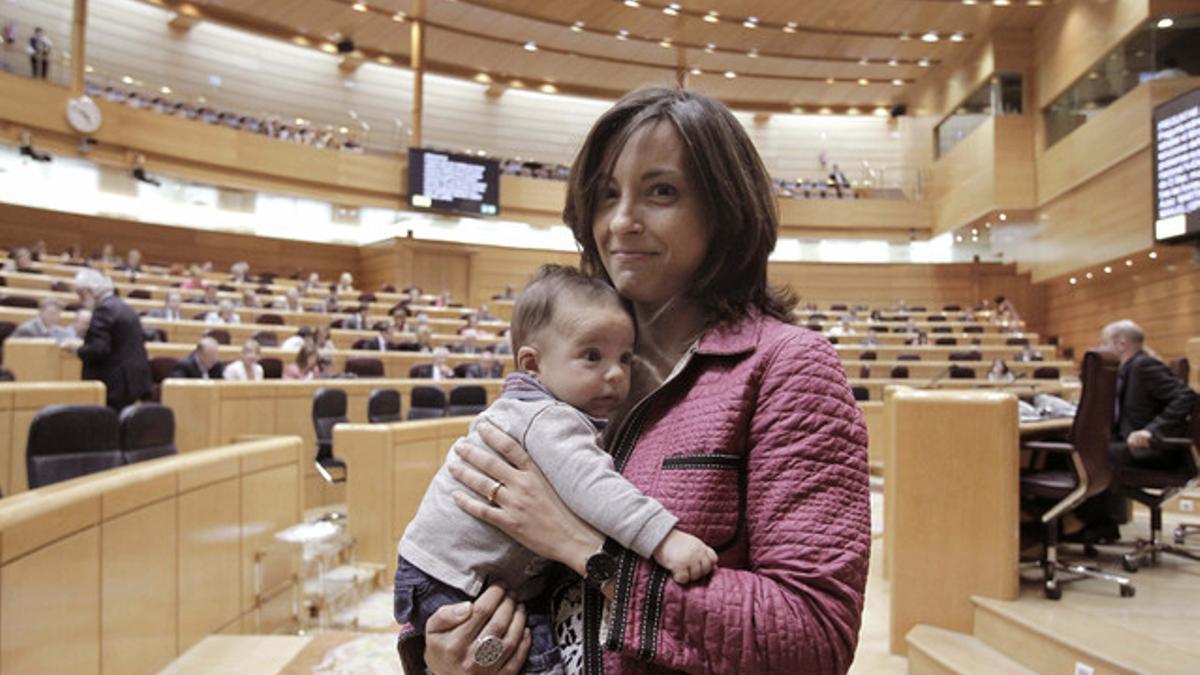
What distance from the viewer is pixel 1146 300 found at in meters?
12.0

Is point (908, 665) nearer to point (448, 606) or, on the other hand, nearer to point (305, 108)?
point (448, 606)

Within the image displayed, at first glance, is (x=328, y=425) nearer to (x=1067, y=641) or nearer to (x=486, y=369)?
(x=486, y=369)

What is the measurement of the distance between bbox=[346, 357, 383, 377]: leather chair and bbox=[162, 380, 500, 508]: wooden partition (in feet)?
2.19

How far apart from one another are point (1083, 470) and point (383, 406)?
4.12 m

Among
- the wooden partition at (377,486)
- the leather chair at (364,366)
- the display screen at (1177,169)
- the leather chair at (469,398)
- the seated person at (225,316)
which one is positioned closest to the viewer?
the wooden partition at (377,486)

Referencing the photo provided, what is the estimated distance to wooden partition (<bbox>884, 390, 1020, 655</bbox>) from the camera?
3002 mm

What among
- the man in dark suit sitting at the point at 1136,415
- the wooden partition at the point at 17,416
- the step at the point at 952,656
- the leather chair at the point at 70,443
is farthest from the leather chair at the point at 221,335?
the man in dark suit sitting at the point at 1136,415

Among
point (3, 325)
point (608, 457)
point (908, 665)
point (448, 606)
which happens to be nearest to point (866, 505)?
point (608, 457)

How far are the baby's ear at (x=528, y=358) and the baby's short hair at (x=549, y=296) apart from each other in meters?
0.01

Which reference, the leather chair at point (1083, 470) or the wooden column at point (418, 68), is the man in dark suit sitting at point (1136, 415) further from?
the wooden column at point (418, 68)

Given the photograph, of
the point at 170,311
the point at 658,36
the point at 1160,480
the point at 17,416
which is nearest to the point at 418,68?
the point at 658,36

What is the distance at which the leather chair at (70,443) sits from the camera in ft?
8.97

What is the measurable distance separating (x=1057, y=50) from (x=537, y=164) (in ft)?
32.2

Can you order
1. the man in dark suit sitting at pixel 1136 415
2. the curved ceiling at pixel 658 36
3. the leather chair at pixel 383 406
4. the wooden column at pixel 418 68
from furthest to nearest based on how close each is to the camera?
1. the wooden column at pixel 418 68
2. the curved ceiling at pixel 658 36
3. the leather chair at pixel 383 406
4. the man in dark suit sitting at pixel 1136 415
